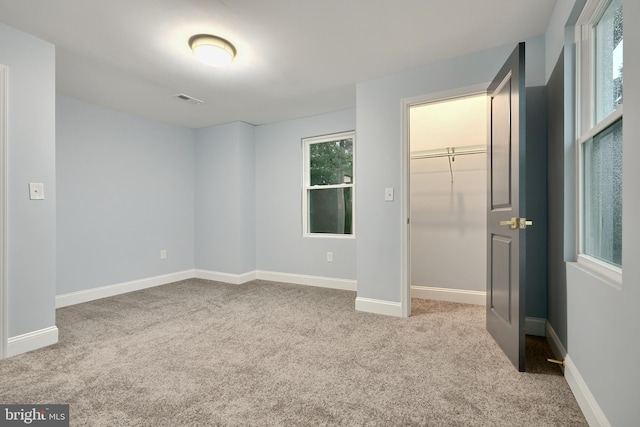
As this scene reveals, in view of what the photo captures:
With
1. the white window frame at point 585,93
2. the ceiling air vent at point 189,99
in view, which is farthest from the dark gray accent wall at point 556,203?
the ceiling air vent at point 189,99

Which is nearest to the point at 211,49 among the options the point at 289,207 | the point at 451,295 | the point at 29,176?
the point at 29,176

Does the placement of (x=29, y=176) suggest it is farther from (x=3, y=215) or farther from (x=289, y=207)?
(x=289, y=207)

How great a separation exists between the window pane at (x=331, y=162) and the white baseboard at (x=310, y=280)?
1.33m

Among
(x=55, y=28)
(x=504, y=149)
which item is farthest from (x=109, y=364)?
(x=504, y=149)

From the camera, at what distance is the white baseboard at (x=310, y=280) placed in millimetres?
4188

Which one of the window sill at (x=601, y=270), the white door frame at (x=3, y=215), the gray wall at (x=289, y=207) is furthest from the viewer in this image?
the gray wall at (x=289, y=207)

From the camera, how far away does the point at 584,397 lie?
5.16ft

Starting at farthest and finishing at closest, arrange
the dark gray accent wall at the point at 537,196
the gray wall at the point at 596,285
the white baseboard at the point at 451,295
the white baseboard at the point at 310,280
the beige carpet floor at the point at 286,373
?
the white baseboard at the point at 310,280 < the white baseboard at the point at 451,295 < the dark gray accent wall at the point at 537,196 < the beige carpet floor at the point at 286,373 < the gray wall at the point at 596,285

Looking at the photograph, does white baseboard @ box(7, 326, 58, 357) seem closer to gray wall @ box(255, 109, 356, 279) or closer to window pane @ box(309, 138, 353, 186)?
gray wall @ box(255, 109, 356, 279)

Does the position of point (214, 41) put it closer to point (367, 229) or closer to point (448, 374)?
point (367, 229)

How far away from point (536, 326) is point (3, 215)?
4.01 m

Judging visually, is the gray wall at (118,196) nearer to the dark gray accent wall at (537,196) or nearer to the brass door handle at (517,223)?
the brass door handle at (517,223)

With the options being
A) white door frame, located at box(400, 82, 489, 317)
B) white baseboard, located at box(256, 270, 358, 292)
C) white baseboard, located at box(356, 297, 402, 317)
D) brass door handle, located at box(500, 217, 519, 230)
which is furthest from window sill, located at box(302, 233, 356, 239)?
brass door handle, located at box(500, 217, 519, 230)

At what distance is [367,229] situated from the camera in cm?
324
